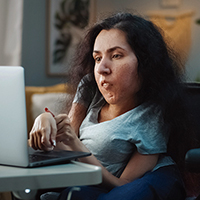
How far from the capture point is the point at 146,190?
36.7 inches

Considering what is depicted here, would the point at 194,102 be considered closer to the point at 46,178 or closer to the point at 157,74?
the point at 157,74

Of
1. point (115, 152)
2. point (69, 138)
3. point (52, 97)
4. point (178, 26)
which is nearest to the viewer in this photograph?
point (69, 138)

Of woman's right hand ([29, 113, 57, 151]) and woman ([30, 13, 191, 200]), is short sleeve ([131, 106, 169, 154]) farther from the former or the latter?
woman's right hand ([29, 113, 57, 151])

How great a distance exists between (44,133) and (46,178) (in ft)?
0.71

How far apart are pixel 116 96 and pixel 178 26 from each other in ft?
7.10

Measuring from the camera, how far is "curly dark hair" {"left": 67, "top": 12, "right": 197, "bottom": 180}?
116 cm

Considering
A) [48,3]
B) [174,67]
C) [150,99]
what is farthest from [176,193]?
[48,3]

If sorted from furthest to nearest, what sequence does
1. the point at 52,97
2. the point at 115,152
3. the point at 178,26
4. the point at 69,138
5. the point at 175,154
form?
1. the point at 178,26
2. the point at 52,97
3. the point at 175,154
4. the point at 115,152
5. the point at 69,138

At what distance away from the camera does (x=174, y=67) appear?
1282 millimetres

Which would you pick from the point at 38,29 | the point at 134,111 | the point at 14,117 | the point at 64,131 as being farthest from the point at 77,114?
the point at 38,29

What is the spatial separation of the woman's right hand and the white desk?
16cm

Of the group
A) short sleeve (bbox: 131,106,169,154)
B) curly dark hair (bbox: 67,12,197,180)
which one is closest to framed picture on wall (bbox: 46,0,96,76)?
curly dark hair (bbox: 67,12,197,180)

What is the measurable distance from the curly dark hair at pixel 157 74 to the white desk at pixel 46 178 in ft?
1.82

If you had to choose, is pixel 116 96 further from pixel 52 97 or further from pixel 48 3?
pixel 48 3
